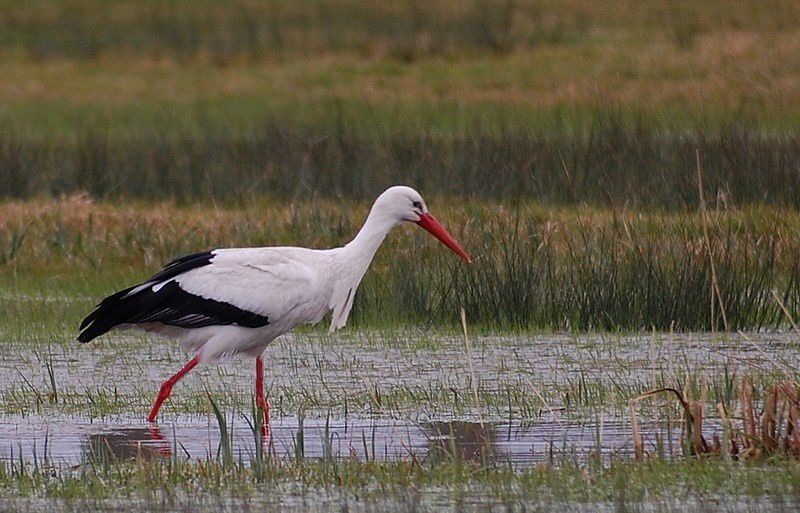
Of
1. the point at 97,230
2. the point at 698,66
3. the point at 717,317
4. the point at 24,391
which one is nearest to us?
the point at 24,391

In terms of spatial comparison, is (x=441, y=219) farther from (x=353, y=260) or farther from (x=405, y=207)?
(x=353, y=260)

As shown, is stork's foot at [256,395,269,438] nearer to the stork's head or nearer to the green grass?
the green grass

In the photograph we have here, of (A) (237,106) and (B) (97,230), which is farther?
(A) (237,106)

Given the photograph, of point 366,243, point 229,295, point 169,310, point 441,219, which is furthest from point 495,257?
point 169,310

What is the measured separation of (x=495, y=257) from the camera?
452 inches

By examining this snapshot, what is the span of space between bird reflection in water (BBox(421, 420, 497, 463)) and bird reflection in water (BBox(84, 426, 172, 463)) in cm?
111

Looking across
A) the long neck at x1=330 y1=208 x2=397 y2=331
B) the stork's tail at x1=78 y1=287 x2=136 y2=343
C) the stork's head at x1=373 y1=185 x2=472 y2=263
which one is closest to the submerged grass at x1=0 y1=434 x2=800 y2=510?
the stork's tail at x1=78 y1=287 x2=136 y2=343

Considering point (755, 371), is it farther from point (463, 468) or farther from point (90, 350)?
point (90, 350)

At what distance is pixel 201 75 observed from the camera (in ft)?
85.1

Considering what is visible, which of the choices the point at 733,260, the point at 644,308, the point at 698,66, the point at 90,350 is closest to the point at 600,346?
the point at 644,308

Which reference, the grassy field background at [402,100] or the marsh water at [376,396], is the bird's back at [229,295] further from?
the grassy field background at [402,100]

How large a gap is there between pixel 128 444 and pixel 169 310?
4.06 ft

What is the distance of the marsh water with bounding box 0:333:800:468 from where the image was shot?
7113 millimetres

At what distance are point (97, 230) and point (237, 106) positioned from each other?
9.51m
